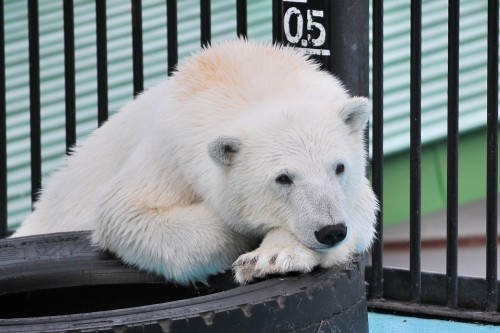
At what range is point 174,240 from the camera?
286 centimetres

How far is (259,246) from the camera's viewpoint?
9.70 feet

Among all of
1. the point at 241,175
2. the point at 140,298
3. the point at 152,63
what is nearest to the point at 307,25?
the point at 241,175

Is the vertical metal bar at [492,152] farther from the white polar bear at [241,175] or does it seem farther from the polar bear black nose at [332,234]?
the polar bear black nose at [332,234]

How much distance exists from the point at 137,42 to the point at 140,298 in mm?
1433

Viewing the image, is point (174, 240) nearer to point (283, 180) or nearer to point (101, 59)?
point (283, 180)

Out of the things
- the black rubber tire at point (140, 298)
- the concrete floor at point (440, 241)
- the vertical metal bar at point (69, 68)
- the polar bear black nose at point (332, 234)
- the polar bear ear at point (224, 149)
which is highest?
the vertical metal bar at point (69, 68)

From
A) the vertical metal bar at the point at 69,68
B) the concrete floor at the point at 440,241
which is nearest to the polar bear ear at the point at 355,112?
the vertical metal bar at the point at 69,68

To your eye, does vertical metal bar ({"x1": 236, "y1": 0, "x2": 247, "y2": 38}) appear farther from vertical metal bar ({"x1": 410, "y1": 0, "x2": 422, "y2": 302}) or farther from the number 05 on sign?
vertical metal bar ({"x1": 410, "y1": 0, "x2": 422, "y2": 302})

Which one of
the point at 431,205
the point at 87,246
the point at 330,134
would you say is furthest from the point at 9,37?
the point at 330,134

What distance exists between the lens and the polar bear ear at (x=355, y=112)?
112 inches

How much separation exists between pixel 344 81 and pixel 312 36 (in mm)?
172

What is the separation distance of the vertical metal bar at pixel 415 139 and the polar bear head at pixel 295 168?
1067 millimetres

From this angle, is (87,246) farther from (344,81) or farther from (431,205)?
(431,205)

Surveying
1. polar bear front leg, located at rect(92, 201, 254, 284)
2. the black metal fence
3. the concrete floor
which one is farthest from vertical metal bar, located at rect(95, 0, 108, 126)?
the concrete floor
